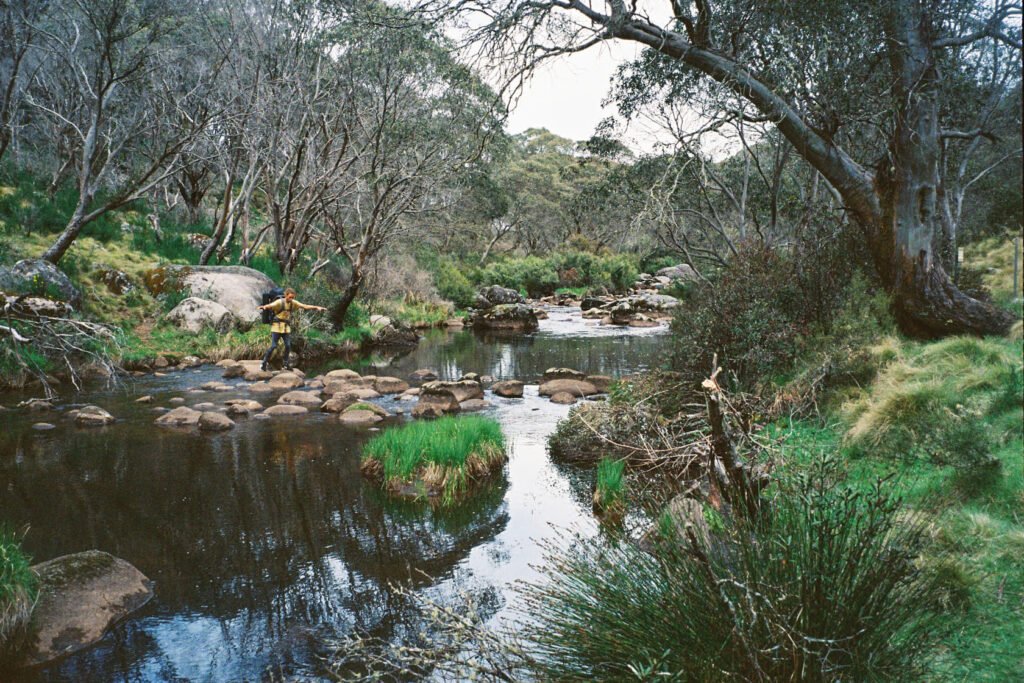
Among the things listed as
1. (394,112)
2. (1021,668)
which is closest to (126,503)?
(1021,668)

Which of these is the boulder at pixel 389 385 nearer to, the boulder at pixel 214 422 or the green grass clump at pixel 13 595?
the boulder at pixel 214 422

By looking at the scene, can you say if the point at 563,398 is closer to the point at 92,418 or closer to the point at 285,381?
the point at 285,381

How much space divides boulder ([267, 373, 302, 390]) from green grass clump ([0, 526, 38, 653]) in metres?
10.1

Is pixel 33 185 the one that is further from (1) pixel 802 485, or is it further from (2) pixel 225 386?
(1) pixel 802 485

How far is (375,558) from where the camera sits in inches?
264

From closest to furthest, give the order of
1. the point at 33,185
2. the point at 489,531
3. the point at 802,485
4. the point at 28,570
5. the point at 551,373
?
1. the point at 802,485
2. the point at 28,570
3. the point at 489,531
4. the point at 551,373
5. the point at 33,185

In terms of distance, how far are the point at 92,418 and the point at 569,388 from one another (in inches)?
352

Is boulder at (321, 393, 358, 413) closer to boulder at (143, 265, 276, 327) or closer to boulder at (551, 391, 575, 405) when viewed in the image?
boulder at (551, 391, 575, 405)

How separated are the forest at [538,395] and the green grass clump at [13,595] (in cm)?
2

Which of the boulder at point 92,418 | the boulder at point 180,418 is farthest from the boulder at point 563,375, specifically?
the boulder at point 92,418

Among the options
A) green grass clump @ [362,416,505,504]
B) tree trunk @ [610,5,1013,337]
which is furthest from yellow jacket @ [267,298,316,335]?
tree trunk @ [610,5,1013,337]

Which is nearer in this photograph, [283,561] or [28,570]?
[28,570]

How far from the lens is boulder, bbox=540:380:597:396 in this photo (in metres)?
14.7

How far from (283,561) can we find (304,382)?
9.45 meters
